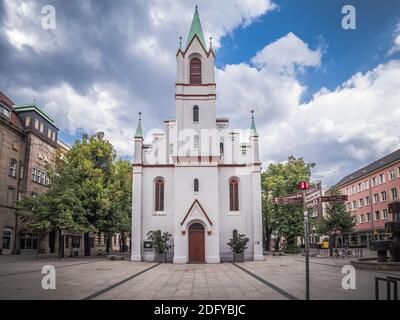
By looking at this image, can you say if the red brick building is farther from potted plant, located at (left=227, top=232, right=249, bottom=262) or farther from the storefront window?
the storefront window

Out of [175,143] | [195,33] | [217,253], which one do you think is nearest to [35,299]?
[217,253]

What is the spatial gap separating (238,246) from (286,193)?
17509mm

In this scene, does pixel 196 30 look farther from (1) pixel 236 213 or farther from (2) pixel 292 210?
(2) pixel 292 210

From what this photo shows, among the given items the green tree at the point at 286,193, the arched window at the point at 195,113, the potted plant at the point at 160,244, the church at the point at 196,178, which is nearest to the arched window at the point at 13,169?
the church at the point at 196,178

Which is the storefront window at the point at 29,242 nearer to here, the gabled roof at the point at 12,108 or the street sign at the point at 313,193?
the gabled roof at the point at 12,108

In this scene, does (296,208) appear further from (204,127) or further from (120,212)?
(120,212)

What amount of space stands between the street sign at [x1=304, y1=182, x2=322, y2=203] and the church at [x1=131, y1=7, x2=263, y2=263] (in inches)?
880

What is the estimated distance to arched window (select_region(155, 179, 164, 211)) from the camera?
35.4 metres

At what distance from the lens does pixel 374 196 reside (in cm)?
6366

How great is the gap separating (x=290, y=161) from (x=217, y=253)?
2415cm

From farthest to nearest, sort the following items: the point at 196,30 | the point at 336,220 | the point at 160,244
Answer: the point at 336,220
the point at 196,30
the point at 160,244

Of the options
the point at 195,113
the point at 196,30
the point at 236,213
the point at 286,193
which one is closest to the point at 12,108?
the point at 195,113

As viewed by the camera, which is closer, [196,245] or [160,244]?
[160,244]

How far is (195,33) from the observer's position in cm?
3778
